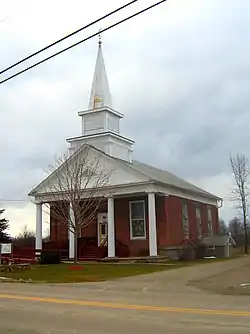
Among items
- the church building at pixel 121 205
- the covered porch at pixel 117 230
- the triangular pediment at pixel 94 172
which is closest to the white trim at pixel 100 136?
the church building at pixel 121 205

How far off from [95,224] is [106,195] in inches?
163

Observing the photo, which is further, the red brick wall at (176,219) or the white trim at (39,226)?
the white trim at (39,226)

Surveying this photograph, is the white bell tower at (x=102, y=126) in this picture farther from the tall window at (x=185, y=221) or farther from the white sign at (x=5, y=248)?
the white sign at (x=5, y=248)

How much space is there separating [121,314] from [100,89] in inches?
1176

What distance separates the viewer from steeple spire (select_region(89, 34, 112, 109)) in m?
38.2

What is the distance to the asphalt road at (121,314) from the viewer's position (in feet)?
28.3

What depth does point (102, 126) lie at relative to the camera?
36.9m

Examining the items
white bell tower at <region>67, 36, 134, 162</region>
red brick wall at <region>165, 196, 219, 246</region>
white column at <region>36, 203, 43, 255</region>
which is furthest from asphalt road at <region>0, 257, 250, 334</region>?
white bell tower at <region>67, 36, 134, 162</region>

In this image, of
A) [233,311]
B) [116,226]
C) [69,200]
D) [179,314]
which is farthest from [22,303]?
[116,226]

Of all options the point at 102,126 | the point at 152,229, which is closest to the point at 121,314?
the point at 152,229

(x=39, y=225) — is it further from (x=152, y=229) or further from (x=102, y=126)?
(x=152, y=229)

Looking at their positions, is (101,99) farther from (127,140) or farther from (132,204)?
(132,204)

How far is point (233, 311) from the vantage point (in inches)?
423

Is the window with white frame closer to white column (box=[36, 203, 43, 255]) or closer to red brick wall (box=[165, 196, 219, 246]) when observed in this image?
red brick wall (box=[165, 196, 219, 246])
